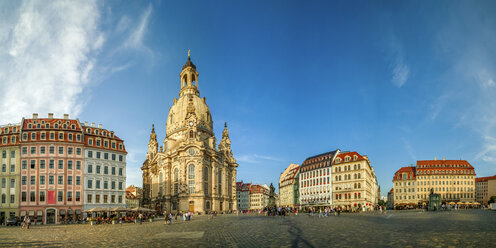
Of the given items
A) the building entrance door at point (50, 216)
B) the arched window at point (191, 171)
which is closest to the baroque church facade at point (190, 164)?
the arched window at point (191, 171)

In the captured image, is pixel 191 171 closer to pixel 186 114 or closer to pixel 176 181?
pixel 176 181

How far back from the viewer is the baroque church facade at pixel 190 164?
8962 cm

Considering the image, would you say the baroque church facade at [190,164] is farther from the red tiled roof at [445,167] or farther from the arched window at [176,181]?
the red tiled roof at [445,167]

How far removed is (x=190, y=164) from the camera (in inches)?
3583

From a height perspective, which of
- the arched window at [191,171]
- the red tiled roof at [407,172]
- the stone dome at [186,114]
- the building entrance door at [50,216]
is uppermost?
the stone dome at [186,114]

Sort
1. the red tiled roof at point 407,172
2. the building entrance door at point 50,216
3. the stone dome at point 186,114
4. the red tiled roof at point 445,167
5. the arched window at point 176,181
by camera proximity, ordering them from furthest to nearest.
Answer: the red tiled roof at point 407,172 → the red tiled roof at point 445,167 → the stone dome at point 186,114 → the arched window at point 176,181 → the building entrance door at point 50,216

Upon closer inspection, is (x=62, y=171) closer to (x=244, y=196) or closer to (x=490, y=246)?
(x=490, y=246)

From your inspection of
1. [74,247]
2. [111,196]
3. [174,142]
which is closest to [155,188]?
[174,142]

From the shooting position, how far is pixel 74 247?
19.3 m

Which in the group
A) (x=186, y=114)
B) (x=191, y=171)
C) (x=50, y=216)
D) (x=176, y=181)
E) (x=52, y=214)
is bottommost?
(x=50, y=216)

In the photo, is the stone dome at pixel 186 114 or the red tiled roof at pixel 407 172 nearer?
the stone dome at pixel 186 114

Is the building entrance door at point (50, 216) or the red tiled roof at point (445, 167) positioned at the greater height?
→ the red tiled roof at point (445, 167)

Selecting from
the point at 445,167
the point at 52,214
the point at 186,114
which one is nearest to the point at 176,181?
the point at 186,114

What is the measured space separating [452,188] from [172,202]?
322 ft
